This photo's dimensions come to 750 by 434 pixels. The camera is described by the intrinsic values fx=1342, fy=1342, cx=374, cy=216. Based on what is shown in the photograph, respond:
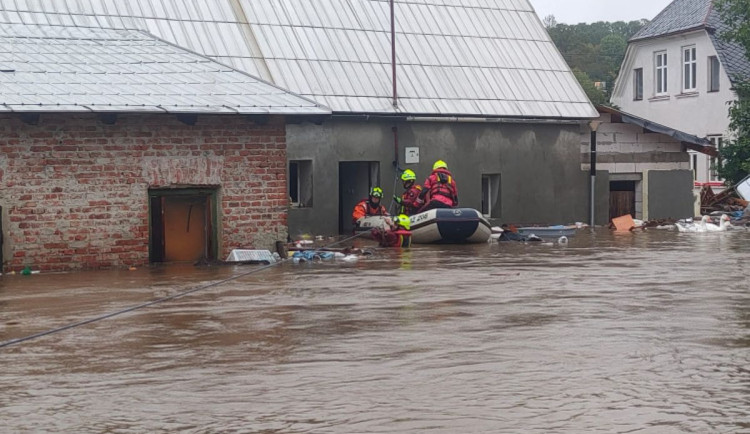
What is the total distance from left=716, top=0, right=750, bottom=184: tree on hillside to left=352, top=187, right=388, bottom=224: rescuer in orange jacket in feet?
42.0

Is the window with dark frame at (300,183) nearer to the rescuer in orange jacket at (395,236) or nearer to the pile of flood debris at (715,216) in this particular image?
the rescuer in orange jacket at (395,236)

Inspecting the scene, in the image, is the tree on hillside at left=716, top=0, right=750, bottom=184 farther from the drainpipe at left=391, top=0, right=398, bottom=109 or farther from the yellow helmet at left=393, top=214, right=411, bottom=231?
the yellow helmet at left=393, top=214, right=411, bottom=231

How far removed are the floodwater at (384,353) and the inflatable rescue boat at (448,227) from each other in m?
6.00

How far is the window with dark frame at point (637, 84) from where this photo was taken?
48.0m

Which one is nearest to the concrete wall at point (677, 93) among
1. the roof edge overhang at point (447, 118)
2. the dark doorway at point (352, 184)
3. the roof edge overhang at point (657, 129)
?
the roof edge overhang at point (657, 129)

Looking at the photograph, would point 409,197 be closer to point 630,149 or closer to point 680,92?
point 630,149

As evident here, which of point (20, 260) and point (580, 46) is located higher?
point (580, 46)

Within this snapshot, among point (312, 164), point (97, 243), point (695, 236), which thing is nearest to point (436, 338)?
point (97, 243)

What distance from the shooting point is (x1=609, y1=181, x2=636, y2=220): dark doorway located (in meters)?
33.8

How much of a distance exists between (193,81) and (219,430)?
14.0 m

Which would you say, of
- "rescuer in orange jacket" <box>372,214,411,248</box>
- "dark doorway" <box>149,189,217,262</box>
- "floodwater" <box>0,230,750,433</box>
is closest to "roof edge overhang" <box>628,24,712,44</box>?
"rescuer in orange jacket" <box>372,214,411,248</box>

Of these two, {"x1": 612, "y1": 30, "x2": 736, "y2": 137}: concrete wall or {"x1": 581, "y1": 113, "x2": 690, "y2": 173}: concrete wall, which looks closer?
{"x1": 581, "y1": 113, "x2": 690, "y2": 173}: concrete wall

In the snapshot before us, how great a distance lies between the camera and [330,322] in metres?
13.8

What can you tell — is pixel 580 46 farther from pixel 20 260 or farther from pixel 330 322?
pixel 330 322
